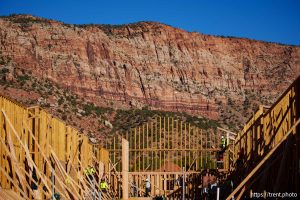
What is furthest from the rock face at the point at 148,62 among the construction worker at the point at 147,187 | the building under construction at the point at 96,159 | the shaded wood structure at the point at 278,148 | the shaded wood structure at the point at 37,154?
the shaded wood structure at the point at 278,148

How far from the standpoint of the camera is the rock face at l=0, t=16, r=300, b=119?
75.5m

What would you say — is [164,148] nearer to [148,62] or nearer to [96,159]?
[96,159]

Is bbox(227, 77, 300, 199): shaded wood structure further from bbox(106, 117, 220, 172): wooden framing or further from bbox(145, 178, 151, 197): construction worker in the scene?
bbox(145, 178, 151, 197): construction worker

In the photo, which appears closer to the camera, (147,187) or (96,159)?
(147,187)

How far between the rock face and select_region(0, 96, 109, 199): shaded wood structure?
48.9 m

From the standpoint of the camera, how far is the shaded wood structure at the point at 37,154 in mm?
15188

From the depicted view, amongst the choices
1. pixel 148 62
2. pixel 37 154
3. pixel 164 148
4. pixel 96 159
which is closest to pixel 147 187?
pixel 96 159

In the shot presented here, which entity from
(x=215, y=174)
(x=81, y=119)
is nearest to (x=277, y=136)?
(x=215, y=174)

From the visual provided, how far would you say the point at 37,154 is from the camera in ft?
57.4

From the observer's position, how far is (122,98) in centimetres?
7738

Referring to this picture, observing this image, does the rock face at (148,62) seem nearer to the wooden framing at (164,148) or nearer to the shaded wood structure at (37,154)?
the wooden framing at (164,148)

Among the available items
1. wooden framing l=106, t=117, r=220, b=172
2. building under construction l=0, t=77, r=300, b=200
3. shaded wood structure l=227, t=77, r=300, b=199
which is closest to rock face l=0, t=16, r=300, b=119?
wooden framing l=106, t=117, r=220, b=172

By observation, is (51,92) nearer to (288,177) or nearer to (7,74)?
(7,74)

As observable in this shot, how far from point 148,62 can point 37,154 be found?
68488mm
